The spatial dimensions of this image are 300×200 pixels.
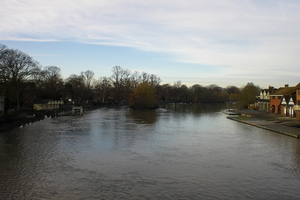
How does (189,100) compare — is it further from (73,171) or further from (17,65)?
(73,171)

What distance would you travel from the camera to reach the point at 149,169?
13273 mm

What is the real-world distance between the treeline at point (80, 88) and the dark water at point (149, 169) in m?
22.4

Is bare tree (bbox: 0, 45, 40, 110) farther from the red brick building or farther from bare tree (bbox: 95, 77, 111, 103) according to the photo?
bare tree (bbox: 95, 77, 111, 103)

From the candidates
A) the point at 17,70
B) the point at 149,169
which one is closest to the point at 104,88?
the point at 17,70

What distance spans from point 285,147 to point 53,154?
51.5 feet

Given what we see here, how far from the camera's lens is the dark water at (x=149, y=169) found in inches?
406

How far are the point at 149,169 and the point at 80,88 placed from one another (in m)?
77.1

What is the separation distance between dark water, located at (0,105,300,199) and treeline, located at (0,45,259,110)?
883 inches

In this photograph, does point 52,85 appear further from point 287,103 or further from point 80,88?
point 287,103

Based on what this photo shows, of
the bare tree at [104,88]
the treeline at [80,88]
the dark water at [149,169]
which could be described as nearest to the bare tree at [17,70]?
the treeline at [80,88]

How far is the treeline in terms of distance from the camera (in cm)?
4181

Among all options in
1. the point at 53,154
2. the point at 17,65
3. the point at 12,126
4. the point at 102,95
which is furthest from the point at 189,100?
the point at 53,154

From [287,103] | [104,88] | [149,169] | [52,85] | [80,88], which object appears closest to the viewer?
[149,169]

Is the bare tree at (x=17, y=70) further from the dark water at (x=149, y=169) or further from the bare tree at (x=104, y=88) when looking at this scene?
the bare tree at (x=104, y=88)
